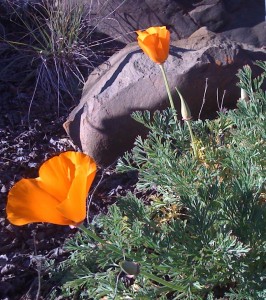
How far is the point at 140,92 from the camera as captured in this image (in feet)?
12.5

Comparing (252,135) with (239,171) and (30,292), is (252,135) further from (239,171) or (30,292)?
(30,292)

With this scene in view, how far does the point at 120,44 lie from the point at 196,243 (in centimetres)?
316

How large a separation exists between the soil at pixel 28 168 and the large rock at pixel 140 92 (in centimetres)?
19

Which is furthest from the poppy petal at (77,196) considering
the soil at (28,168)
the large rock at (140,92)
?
the large rock at (140,92)

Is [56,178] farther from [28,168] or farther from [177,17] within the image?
[177,17]

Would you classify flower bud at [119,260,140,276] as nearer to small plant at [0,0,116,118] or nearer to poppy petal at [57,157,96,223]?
poppy petal at [57,157,96,223]

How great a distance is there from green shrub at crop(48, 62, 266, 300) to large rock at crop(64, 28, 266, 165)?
3.48 feet

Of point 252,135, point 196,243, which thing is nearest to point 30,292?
point 196,243

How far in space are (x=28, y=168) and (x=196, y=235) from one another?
184cm

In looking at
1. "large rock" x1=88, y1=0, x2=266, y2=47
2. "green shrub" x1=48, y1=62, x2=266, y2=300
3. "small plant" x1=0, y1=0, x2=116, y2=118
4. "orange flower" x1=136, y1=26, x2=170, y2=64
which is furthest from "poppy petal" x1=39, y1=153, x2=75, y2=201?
"large rock" x1=88, y1=0, x2=266, y2=47

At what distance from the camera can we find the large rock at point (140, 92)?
3.77 metres

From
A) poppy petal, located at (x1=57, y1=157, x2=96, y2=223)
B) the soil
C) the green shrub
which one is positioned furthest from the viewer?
the soil

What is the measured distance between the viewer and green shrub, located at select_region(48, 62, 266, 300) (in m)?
2.14

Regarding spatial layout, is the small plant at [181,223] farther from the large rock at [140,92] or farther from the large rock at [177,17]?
the large rock at [177,17]
